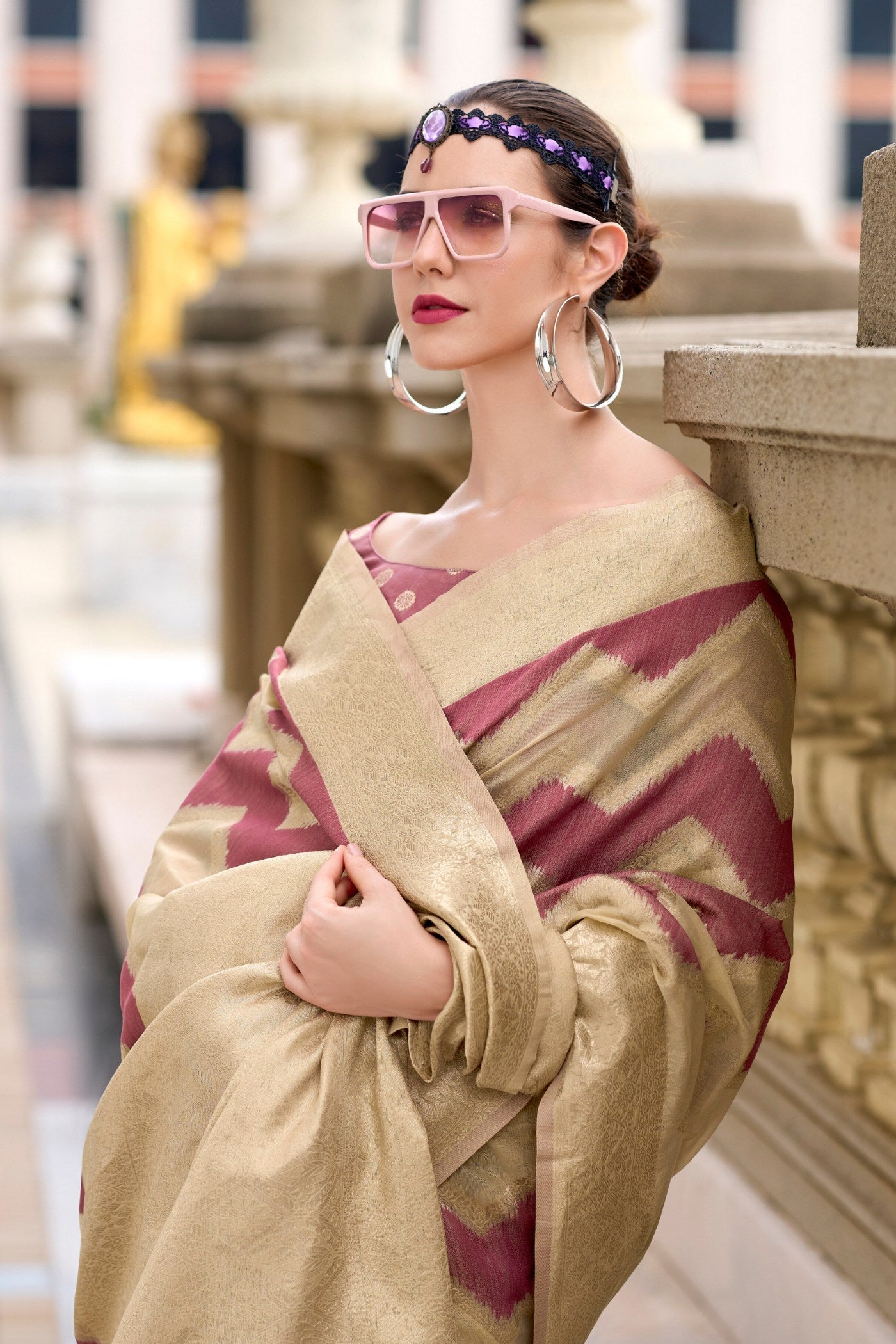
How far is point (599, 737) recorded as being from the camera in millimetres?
1581

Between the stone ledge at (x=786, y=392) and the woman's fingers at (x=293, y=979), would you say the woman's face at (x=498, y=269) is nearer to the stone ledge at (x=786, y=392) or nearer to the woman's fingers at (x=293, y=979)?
the stone ledge at (x=786, y=392)

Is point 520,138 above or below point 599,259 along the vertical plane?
above

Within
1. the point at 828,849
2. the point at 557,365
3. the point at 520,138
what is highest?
the point at 520,138

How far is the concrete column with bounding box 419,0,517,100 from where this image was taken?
2834cm

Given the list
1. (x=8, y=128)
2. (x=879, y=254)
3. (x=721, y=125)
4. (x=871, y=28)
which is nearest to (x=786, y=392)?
(x=879, y=254)

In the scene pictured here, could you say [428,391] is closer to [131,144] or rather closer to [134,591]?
[134,591]

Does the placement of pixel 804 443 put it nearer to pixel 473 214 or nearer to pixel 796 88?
pixel 473 214

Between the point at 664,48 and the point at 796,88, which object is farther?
the point at 796,88

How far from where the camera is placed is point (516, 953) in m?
1.52

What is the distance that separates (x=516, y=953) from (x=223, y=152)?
28.9 meters

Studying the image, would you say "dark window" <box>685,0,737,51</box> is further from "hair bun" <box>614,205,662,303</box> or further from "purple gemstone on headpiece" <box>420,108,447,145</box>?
"purple gemstone on headpiece" <box>420,108,447,145</box>

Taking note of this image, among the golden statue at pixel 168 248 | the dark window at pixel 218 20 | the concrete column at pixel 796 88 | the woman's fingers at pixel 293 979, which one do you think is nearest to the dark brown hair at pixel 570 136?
the woman's fingers at pixel 293 979

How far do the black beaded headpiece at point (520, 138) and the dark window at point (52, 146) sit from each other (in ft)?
93.6

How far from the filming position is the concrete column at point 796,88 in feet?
95.9
